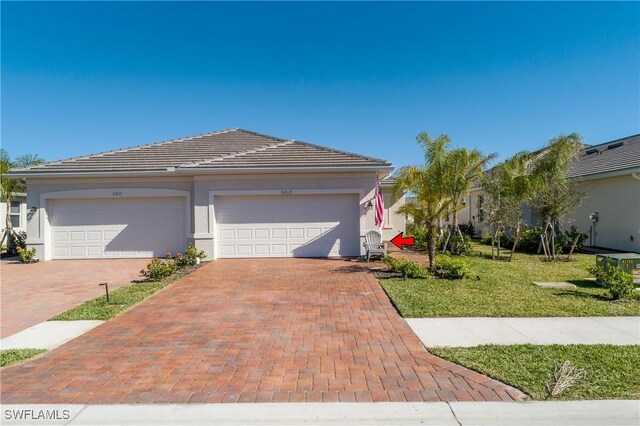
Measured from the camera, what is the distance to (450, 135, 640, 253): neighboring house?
14.3 meters

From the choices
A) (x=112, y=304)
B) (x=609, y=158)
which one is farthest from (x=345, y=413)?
(x=609, y=158)

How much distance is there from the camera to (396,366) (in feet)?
14.8

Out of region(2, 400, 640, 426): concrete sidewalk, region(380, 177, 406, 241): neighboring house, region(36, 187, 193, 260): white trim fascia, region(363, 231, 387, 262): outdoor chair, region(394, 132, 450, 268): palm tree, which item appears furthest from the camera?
region(380, 177, 406, 241): neighboring house

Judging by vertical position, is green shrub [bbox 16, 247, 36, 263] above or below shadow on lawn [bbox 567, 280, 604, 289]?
above

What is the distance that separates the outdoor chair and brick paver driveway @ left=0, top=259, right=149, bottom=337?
7.46 metres

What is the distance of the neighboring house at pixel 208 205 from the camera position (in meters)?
13.6

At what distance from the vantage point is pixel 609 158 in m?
17.2

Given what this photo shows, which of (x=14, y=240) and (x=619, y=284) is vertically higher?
(x=14, y=240)

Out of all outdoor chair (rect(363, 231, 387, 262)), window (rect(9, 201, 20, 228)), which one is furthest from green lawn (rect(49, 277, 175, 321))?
window (rect(9, 201, 20, 228))

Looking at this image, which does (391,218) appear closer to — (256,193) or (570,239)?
(570,239)

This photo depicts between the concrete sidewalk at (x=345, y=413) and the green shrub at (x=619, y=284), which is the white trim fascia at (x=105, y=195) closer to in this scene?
the concrete sidewalk at (x=345, y=413)

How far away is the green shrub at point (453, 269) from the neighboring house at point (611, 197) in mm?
6145

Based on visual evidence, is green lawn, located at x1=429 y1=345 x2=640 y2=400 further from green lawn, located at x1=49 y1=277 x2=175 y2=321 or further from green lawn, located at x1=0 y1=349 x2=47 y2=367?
green lawn, located at x1=49 y1=277 x2=175 y2=321

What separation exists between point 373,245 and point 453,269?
3826 millimetres
